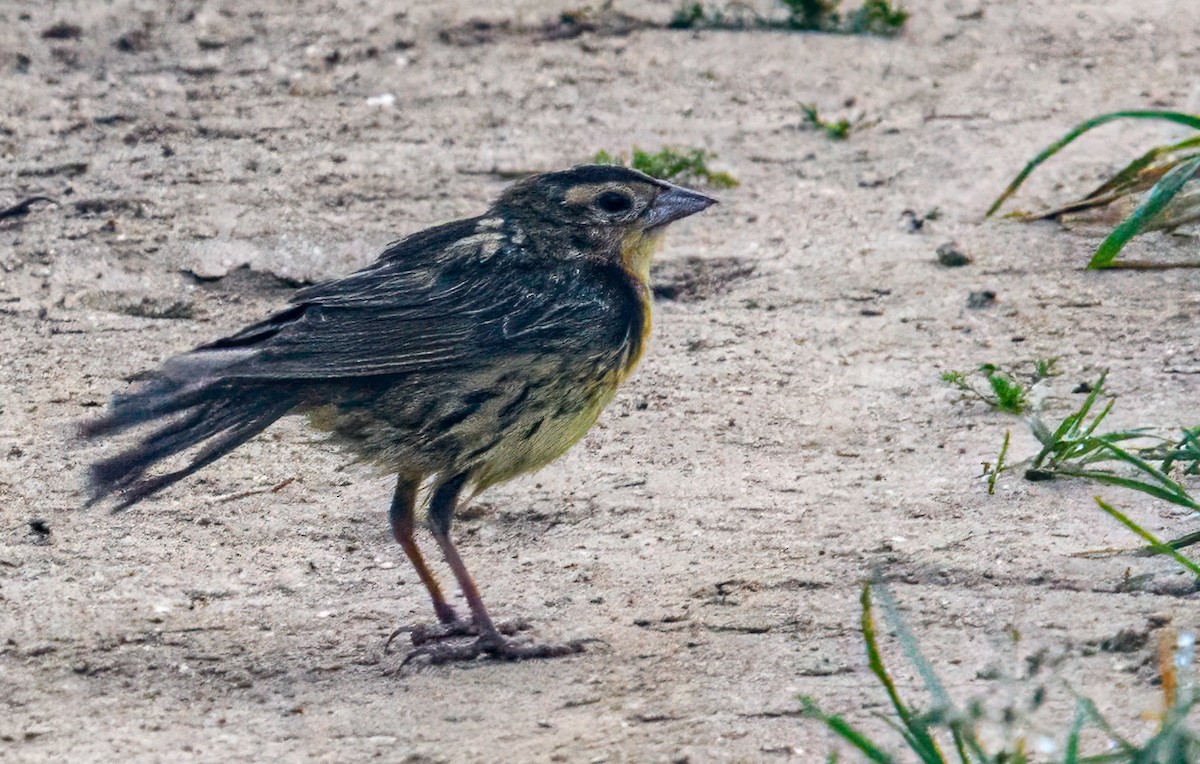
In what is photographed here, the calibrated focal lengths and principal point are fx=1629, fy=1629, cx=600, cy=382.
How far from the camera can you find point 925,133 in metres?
9.03

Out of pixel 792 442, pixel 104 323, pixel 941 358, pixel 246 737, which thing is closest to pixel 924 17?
pixel 941 358

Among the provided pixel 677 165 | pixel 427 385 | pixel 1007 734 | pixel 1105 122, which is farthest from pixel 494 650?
pixel 677 165

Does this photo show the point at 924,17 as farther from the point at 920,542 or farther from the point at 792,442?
the point at 920,542

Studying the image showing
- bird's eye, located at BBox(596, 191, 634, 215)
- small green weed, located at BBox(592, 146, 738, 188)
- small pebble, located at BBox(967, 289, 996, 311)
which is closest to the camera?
bird's eye, located at BBox(596, 191, 634, 215)

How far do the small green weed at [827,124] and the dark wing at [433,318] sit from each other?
145 inches

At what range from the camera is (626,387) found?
698 centimetres

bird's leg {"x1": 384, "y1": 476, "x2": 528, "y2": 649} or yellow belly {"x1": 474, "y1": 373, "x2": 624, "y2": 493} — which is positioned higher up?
yellow belly {"x1": 474, "y1": 373, "x2": 624, "y2": 493}

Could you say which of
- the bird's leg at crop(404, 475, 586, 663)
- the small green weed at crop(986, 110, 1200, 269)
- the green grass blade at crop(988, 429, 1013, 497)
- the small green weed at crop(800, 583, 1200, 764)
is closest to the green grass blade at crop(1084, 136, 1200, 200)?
the small green weed at crop(986, 110, 1200, 269)

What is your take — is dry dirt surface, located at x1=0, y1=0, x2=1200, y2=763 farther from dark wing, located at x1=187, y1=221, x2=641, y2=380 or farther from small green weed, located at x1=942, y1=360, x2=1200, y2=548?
dark wing, located at x1=187, y1=221, x2=641, y2=380

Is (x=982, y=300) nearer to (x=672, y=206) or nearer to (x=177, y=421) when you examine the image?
(x=672, y=206)

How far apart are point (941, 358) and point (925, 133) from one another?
99.7 inches

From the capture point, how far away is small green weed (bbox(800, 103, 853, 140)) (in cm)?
896

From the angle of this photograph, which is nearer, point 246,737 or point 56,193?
point 246,737

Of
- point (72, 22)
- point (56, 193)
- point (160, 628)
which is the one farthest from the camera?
point (72, 22)
